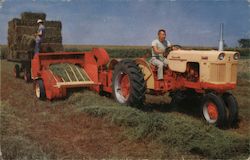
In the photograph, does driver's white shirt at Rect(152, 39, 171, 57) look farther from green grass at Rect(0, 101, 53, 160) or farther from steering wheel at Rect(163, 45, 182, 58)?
green grass at Rect(0, 101, 53, 160)

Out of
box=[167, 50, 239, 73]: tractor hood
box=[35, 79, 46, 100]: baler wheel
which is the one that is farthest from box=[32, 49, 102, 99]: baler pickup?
box=[167, 50, 239, 73]: tractor hood

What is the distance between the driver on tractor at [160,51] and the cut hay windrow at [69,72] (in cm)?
242

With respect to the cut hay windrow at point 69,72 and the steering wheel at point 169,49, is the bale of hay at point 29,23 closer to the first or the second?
the cut hay windrow at point 69,72

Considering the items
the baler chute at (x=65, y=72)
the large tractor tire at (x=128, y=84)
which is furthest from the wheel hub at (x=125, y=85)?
the baler chute at (x=65, y=72)

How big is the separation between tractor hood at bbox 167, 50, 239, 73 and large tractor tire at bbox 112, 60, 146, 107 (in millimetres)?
716

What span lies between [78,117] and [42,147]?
7.91 ft

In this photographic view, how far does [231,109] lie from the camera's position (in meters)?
7.98

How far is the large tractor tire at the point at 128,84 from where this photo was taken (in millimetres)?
8938

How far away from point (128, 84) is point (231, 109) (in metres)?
2.44

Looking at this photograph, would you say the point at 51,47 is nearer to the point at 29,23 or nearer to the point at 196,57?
the point at 29,23

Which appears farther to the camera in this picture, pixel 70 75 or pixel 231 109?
pixel 70 75

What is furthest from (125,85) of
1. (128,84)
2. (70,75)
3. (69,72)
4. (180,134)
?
(180,134)

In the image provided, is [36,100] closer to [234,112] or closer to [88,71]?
[88,71]

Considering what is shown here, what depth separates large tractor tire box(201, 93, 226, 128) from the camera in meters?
7.75
